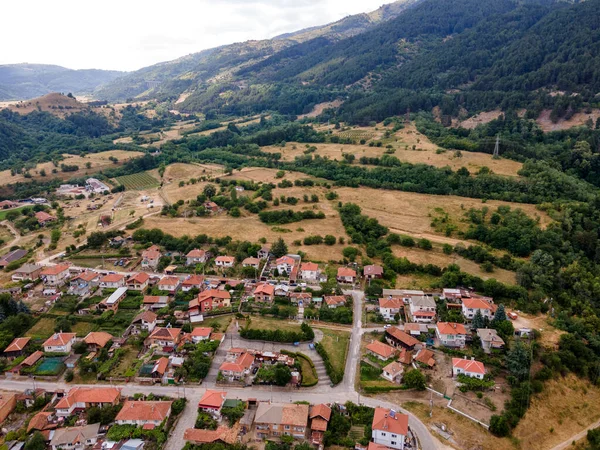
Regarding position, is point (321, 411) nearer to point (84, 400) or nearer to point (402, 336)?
point (402, 336)

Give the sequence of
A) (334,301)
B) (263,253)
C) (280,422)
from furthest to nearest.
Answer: (263,253) < (334,301) < (280,422)

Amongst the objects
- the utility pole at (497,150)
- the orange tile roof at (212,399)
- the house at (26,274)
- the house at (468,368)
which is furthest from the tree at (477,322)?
the utility pole at (497,150)

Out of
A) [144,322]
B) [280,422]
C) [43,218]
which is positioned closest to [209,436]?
[280,422]

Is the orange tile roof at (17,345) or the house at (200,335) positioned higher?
the orange tile roof at (17,345)

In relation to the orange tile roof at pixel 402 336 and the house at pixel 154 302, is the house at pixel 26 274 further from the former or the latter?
the orange tile roof at pixel 402 336

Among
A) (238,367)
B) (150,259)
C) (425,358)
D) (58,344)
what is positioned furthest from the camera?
(150,259)

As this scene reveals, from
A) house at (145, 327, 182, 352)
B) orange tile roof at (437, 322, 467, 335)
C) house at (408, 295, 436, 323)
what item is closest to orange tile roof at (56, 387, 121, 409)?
house at (145, 327, 182, 352)

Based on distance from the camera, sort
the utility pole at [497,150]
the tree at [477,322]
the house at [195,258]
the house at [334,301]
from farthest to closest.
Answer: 1. the utility pole at [497,150]
2. the house at [195,258]
3. the house at [334,301]
4. the tree at [477,322]
